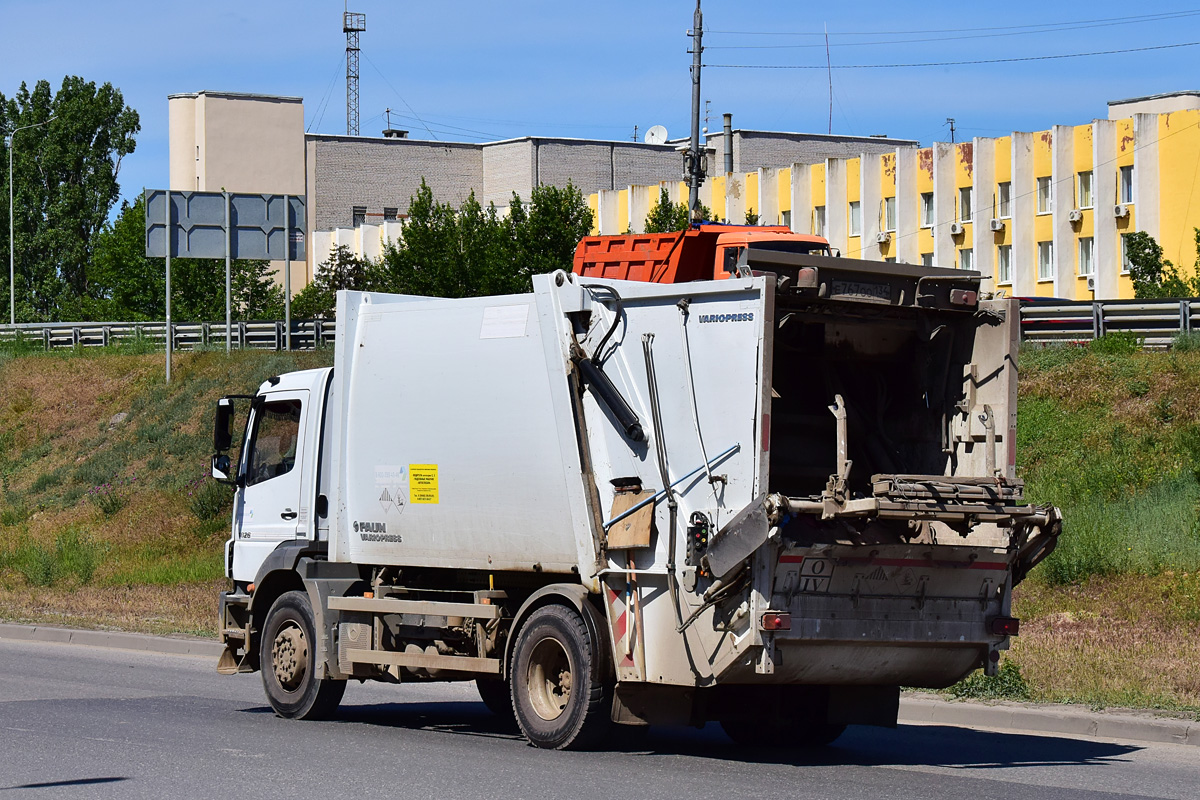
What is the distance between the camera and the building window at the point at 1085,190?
171 feet

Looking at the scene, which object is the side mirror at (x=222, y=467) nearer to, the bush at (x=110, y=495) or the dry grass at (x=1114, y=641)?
the dry grass at (x=1114, y=641)

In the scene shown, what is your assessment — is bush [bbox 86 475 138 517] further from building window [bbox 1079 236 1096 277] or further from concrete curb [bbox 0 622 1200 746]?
building window [bbox 1079 236 1096 277]

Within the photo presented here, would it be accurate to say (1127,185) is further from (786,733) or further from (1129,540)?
(786,733)

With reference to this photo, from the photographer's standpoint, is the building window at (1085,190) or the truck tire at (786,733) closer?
the truck tire at (786,733)

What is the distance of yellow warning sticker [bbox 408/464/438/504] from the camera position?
11273mm

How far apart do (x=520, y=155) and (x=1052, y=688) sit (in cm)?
7224

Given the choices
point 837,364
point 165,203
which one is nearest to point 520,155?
point 165,203

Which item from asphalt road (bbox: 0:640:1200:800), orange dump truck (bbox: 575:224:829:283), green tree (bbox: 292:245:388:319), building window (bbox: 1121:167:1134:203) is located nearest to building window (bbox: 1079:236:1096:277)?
building window (bbox: 1121:167:1134:203)

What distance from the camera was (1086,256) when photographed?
5303cm

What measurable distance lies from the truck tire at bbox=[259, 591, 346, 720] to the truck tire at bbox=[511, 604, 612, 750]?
223 cm

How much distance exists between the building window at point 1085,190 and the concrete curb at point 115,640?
4028 cm

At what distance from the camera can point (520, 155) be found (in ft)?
272

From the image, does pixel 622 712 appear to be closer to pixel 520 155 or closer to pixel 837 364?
pixel 837 364

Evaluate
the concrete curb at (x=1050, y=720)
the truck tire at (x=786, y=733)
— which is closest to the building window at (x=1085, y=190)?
the concrete curb at (x=1050, y=720)
